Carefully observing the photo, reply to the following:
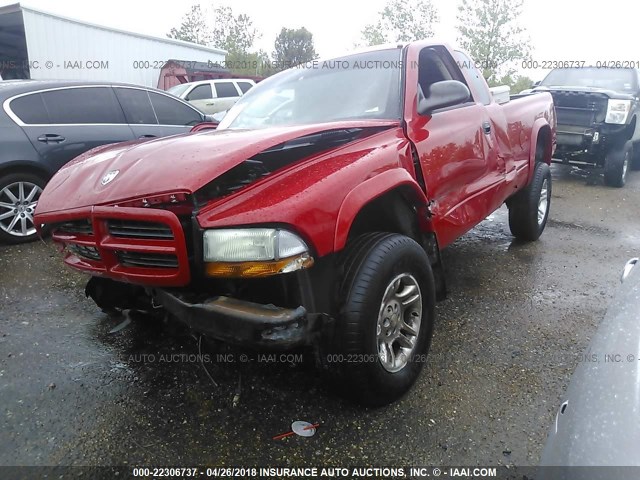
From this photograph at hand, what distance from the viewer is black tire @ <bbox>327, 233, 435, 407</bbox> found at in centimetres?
202

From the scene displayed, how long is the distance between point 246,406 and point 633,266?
180cm

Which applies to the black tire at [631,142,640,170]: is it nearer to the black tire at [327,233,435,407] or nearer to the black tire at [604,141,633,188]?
the black tire at [604,141,633,188]

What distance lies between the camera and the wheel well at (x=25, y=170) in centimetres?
459

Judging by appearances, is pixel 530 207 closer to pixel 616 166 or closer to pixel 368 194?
pixel 368 194

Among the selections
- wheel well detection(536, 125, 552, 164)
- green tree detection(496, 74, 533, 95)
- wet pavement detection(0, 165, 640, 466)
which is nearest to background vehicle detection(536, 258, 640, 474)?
wet pavement detection(0, 165, 640, 466)

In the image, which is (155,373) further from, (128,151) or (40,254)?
(40,254)

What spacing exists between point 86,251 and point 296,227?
103 centimetres

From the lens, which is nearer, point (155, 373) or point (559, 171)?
point (155, 373)

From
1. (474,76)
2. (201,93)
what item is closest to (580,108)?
(474,76)

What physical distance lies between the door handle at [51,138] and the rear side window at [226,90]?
7.64 meters

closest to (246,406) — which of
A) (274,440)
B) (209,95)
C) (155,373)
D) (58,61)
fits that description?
(274,440)

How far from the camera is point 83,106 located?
17.0ft

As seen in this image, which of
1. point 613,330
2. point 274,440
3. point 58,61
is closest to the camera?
point 613,330

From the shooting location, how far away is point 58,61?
1151 centimetres
